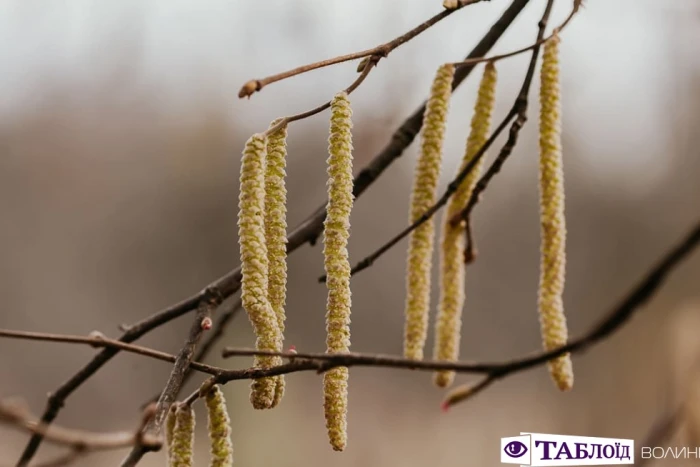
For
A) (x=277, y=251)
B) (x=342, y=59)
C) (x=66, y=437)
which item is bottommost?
Result: (x=66, y=437)

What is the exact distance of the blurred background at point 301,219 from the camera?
2145mm

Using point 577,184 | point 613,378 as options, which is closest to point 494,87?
point 577,184

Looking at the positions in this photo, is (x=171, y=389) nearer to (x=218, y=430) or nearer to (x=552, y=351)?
(x=218, y=430)

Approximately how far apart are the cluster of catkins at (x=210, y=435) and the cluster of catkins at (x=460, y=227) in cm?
14

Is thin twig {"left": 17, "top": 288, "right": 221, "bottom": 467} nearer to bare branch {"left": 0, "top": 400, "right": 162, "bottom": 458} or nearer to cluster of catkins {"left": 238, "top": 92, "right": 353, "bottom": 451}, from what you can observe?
cluster of catkins {"left": 238, "top": 92, "right": 353, "bottom": 451}

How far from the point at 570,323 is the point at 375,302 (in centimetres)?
72

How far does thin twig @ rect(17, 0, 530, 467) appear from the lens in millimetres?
483

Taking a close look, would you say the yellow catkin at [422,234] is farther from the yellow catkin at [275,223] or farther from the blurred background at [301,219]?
the blurred background at [301,219]

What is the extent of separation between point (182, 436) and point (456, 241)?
0.80 feet

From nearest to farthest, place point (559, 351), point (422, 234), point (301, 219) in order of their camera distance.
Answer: point (559, 351) → point (422, 234) → point (301, 219)

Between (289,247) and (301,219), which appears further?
(301,219)

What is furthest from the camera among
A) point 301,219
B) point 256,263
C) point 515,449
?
point 301,219

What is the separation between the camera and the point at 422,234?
50cm

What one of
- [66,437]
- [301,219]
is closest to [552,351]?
[66,437]
